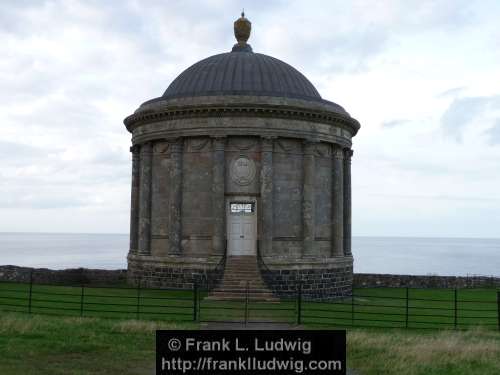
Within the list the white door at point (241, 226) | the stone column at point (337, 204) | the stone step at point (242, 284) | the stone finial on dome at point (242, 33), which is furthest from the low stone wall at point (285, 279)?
the stone finial on dome at point (242, 33)

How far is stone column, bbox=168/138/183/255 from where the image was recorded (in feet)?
90.2

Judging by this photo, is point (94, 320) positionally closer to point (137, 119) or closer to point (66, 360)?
point (66, 360)

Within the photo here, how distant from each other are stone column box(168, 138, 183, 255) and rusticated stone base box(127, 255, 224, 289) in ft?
2.29

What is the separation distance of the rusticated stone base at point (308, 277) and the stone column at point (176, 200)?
4182mm

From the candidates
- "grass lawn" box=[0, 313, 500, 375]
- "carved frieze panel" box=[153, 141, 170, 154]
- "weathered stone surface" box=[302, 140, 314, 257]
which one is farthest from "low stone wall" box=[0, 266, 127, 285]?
"grass lawn" box=[0, 313, 500, 375]

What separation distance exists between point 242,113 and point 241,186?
3.28m

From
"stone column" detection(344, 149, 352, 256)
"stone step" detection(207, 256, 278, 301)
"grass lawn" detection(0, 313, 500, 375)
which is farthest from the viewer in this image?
"stone column" detection(344, 149, 352, 256)

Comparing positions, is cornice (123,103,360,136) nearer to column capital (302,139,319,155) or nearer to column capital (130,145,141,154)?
column capital (302,139,319,155)

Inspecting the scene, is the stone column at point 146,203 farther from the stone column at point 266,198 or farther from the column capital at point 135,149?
the stone column at point 266,198

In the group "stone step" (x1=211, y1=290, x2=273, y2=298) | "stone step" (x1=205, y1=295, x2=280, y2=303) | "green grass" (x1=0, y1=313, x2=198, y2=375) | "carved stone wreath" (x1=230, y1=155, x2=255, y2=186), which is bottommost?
"green grass" (x1=0, y1=313, x2=198, y2=375)

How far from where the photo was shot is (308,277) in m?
27.2

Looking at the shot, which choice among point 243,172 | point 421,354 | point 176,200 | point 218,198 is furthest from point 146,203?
point 421,354

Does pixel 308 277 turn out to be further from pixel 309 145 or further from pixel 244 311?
pixel 244 311

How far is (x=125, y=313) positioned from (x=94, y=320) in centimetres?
262
